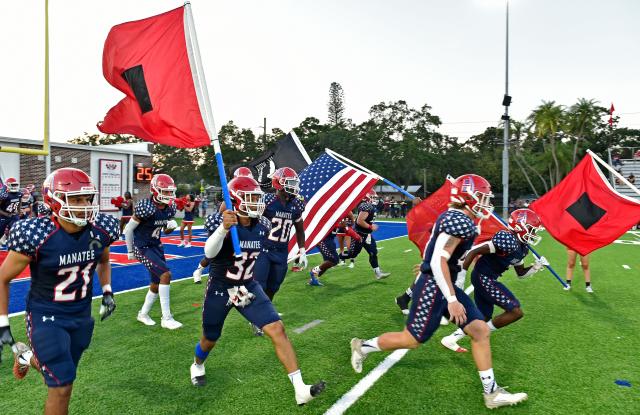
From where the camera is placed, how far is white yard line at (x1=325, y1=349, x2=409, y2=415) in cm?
375

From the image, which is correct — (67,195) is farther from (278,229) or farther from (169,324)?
(169,324)

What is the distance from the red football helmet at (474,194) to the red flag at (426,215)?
3049 mm

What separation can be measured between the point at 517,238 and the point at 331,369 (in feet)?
9.24

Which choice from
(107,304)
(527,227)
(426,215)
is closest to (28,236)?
(107,304)

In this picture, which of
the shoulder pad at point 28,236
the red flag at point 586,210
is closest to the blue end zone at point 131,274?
the shoulder pad at point 28,236

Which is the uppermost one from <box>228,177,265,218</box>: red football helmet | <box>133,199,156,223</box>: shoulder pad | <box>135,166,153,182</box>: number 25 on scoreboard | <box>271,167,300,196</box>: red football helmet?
<box>135,166,153,182</box>: number 25 on scoreboard

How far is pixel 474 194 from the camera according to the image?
4.03 meters

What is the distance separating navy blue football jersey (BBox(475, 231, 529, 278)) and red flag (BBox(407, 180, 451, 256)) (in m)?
1.93

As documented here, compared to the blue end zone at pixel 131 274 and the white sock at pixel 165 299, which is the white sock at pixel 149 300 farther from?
the blue end zone at pixel 131 274

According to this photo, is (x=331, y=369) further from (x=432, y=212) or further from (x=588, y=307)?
(x=588, y=307)

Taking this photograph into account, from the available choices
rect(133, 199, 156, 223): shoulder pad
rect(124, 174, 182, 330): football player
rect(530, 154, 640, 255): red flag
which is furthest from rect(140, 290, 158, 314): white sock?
rect(530, 154, 640, 255): red flag

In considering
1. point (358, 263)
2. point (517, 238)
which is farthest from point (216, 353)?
point (358, 263)

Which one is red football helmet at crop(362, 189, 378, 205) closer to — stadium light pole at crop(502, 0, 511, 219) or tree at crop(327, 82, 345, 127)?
stadium light pole at crop(502, 0, 511, 219)

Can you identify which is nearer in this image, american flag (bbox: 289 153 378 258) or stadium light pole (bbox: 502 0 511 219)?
american flag (bbox: 289 153 378 258)
